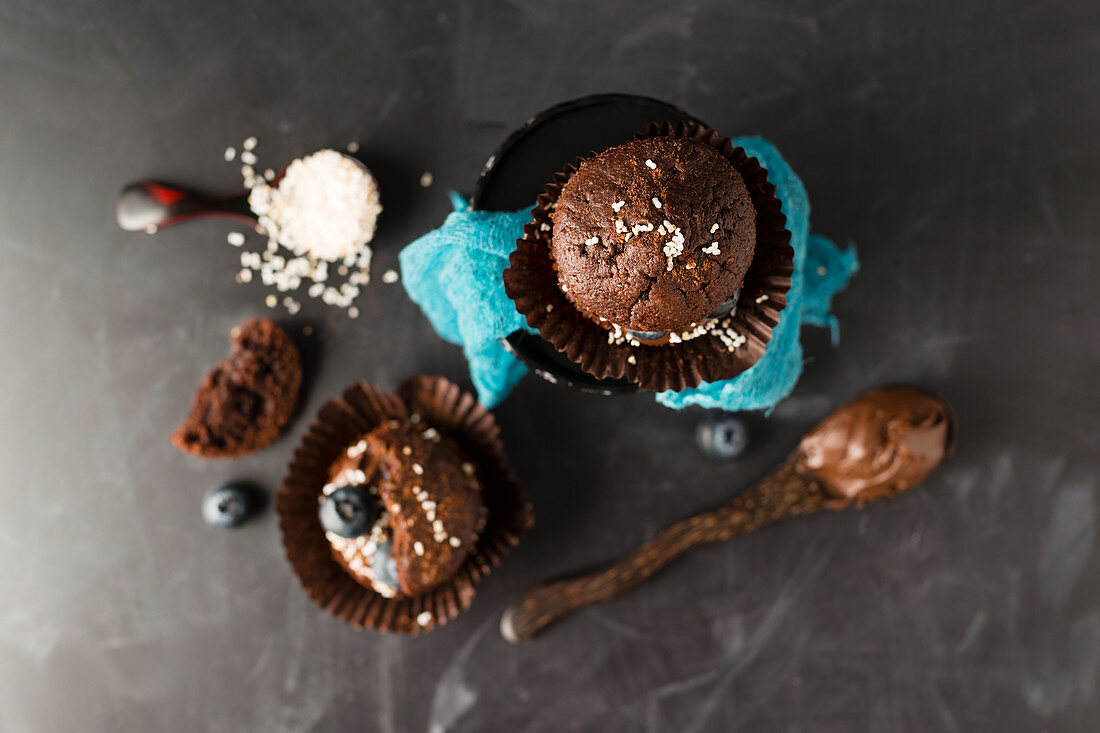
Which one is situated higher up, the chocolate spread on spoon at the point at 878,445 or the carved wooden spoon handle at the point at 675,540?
the chocolate spread on spoon at the point at 878,445

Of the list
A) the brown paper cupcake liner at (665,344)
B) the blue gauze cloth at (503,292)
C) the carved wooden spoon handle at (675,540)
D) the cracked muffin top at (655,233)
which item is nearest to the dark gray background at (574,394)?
the carved wooden spoon handle at (675,540)

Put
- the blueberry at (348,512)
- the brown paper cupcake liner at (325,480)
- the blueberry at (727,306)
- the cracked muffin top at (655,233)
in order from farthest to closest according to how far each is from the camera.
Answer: the brown paper cupcake liner at (325,480), the blueberry at (348,512), the blueberry at (727,306), the cracked muffin top at (655,233)

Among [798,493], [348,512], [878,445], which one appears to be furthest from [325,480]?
[878,445]

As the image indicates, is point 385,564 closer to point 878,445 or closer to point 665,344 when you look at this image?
point 665,344

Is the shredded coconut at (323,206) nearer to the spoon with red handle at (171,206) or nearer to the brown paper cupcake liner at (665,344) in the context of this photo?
the spoon with red handle at (171,206)

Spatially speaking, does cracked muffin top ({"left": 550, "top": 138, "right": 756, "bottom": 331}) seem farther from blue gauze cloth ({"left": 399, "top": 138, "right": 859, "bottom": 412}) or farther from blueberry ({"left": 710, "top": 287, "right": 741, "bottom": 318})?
blue gauze cloth ({"left": 399, "top": 138, "right": 859, "bottom": 412})

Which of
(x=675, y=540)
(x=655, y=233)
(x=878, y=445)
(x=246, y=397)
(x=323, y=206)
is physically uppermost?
(x=323, y=206)
